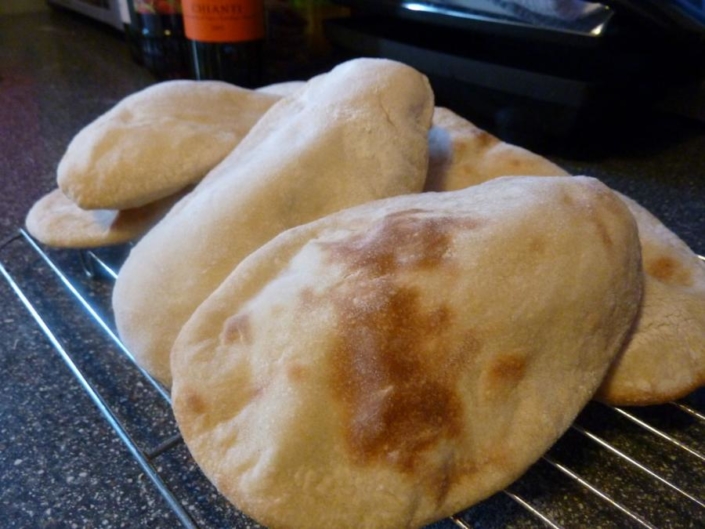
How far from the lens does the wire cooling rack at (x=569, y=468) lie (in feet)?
1.53

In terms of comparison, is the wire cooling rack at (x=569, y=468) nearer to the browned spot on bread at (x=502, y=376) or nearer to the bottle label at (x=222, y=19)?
the browned spot on bread at (x=502, y=376)

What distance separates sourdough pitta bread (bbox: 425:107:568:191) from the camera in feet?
2.23

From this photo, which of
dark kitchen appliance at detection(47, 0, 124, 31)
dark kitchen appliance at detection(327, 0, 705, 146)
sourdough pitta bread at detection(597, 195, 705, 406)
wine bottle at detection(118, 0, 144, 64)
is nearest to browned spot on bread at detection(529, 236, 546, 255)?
sourdough pitta bread at detection(597, 195, 705, 406)

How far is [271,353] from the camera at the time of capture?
1.39 ft

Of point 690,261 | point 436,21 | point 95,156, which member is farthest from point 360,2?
point 690,261

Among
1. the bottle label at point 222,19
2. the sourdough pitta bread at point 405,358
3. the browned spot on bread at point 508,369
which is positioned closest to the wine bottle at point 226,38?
the bottle label at point 222,19

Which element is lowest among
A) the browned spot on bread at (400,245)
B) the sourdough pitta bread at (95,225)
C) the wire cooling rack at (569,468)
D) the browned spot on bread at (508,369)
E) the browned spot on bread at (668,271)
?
the wire cooling rack at (569,468)

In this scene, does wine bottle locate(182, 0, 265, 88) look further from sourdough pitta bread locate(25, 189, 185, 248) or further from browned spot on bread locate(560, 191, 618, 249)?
browned spot on bread locate(560, 191, 618, 249)

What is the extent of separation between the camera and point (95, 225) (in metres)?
0.72

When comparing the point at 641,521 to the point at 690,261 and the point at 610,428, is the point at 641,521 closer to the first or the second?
the point at 610,428

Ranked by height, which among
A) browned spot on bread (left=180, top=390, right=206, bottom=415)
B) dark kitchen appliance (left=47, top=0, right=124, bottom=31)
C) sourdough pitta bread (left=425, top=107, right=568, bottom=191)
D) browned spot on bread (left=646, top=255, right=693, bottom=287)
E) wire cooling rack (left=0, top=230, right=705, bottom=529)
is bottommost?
dark kitchen appliance (left=47, top=0, right=124, bottom=31)

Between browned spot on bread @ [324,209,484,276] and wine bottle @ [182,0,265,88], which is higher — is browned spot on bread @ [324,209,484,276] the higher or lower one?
the higher one

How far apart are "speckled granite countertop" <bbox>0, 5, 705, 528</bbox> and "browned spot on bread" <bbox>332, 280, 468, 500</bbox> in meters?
0.12

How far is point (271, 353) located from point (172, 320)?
0.14m
